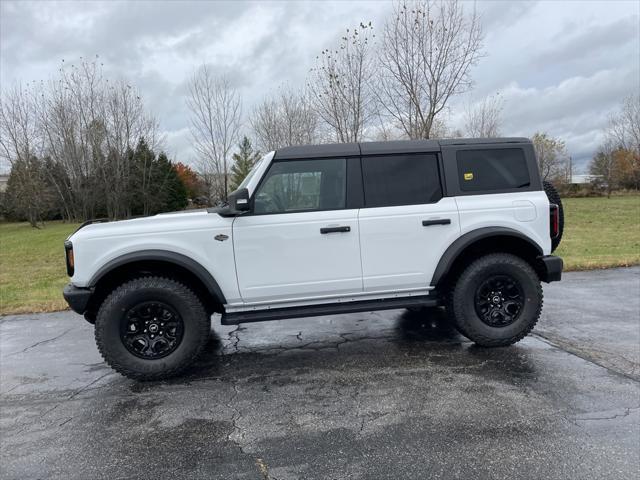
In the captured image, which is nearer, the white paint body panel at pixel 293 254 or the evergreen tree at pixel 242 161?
the white paint body panel at pixel 293 254

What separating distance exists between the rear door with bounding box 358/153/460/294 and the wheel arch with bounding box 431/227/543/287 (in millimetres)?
74

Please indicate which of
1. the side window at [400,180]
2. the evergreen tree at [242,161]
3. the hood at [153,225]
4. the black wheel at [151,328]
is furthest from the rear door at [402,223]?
the evergreen tree at [242,161]

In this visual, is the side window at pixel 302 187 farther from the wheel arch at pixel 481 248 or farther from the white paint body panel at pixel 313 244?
the wheel arch at pixel 481 248

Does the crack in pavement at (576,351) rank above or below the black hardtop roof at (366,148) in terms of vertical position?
below

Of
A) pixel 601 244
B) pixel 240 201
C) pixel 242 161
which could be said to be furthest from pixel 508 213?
pixel 242 161

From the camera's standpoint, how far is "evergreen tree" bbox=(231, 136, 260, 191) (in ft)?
83.8

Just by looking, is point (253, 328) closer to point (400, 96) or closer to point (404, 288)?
point (404, 288)

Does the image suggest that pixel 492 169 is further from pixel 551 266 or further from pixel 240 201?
pixel 240 201

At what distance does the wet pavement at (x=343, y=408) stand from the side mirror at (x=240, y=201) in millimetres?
1491

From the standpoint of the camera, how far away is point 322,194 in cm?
418

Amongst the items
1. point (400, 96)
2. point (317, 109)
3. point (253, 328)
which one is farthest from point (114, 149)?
point (253, 328)

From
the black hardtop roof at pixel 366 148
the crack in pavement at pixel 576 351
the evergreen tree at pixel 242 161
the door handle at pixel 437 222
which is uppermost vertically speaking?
the evergreen tree at pixel 242 161

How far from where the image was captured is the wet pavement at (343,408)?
262 cm

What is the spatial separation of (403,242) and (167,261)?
2.13m
